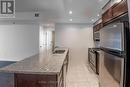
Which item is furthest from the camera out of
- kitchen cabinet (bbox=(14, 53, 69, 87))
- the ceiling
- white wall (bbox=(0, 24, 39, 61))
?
white wall (bbox=(0, 24, 39, 61))

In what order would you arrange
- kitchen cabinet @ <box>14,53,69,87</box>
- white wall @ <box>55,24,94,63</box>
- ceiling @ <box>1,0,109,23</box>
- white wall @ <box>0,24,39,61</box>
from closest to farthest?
1. kitchen cabinet @ <box>14,53,69,87</box>
2. ceiling @ <box>1,0,109,23</box>
3. white wall @ <box>55,24,94,63</box>
4. white wall @ <box>0,24,39,61</box>

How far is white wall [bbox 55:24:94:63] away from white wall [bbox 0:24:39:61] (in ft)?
4.65

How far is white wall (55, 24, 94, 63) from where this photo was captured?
8.69 meters

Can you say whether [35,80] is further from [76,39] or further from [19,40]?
[19,40]

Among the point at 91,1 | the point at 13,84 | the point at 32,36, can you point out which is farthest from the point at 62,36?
the point at 13,84

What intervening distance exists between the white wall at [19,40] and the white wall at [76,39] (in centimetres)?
142

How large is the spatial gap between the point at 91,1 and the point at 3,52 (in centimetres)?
720

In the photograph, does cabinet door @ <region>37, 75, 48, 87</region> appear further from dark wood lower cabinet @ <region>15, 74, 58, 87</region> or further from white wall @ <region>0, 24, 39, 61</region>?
white wall @ <region>0, 24, 39, 61</region>

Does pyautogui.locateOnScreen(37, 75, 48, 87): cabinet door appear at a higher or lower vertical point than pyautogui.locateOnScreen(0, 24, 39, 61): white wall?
lower

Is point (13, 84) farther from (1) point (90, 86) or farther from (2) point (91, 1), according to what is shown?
→ (1) point (90, 86)

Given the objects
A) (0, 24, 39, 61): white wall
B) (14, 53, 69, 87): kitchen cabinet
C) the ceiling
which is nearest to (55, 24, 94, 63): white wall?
(0, 24, 39, 61): white wall

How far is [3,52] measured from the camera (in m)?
9.20

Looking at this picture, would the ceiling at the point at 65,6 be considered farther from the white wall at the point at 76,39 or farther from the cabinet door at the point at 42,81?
the white wall at the point at 76,39

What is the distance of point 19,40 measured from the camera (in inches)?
357
